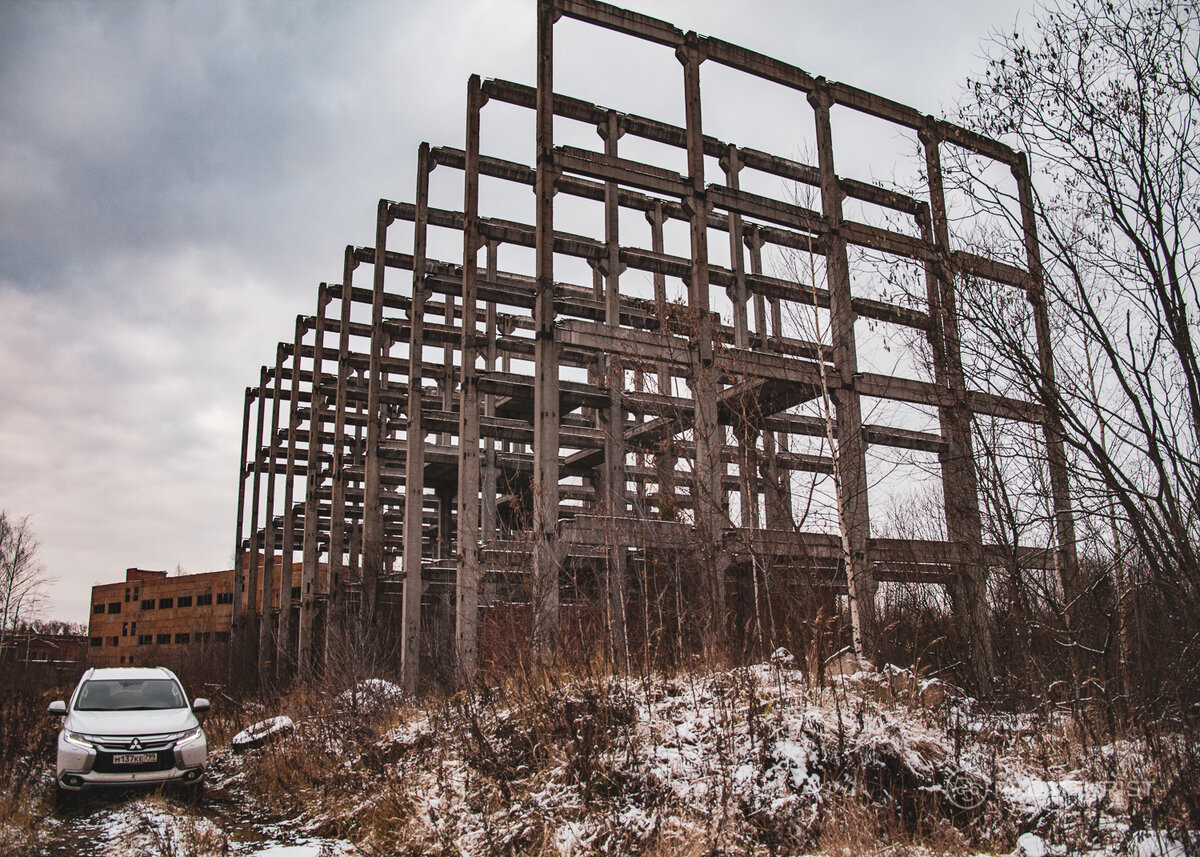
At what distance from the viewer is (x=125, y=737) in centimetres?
1120

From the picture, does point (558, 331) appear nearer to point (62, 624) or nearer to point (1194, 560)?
point (1194, 560)

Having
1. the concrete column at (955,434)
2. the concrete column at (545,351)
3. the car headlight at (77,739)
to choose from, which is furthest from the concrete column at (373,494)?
the concrete column at (955,434)

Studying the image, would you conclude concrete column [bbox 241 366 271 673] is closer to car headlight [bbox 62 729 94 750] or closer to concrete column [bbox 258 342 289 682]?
concrete column [bbox 258 342 289 682]

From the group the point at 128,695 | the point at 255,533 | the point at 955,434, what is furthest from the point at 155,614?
the point at 955,434

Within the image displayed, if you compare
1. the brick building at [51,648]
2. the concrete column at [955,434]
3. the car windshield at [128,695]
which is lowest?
the brick building at [51,648]

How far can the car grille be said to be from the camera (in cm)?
1089

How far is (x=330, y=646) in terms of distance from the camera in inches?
604

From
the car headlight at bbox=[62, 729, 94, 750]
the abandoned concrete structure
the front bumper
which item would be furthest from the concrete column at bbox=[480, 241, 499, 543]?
the car headlight at bbox=[62, 729, 94, 750]

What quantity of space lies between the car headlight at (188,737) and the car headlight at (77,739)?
3.37 ft

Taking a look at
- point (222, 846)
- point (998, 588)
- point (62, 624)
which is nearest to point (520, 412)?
point (998, 588)

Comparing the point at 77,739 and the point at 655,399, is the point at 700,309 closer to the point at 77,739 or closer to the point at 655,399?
the point at 655,399

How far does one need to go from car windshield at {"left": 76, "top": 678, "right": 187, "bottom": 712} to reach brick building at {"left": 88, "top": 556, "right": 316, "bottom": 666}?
4513cm

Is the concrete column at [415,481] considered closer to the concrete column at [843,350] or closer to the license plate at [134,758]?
the license plate at [134,758]

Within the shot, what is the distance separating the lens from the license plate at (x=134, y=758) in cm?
1099
